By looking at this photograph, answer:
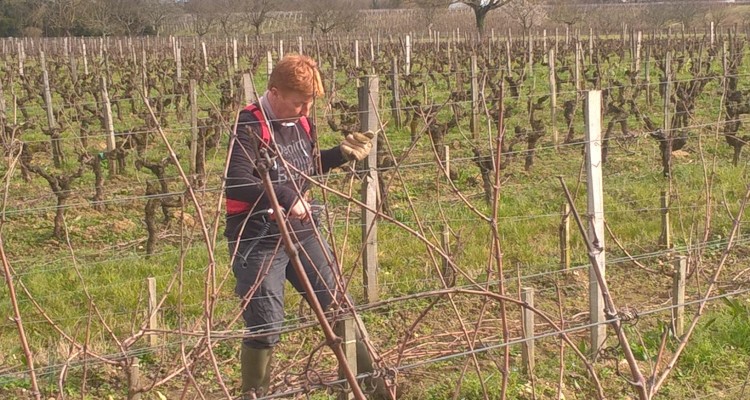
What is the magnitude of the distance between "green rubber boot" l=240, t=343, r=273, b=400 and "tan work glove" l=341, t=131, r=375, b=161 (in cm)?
76

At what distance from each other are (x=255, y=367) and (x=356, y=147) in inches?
34.4

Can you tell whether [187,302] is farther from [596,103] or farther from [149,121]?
[149,121]

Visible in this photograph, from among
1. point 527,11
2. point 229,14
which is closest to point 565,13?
point 527,11

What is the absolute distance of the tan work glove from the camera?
2844 millimetres

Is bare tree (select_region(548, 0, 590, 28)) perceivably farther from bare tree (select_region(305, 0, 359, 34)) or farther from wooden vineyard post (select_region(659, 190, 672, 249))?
wooden vineyard post (select_region(659, 190, 672, 249))

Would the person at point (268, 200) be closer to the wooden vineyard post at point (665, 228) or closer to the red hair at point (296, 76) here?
the red hair at point (296, 76)

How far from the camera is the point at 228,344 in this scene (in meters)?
4.21

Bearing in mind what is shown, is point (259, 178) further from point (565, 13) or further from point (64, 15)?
point (565, 13)

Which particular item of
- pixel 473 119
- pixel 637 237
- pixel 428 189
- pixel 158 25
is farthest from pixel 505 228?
pixel 158 25

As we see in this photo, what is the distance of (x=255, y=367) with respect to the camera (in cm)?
291

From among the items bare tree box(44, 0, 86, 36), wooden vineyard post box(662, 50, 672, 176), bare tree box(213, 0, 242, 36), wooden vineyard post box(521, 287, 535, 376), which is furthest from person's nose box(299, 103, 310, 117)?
bare tree box(213, 0, 242, 36)

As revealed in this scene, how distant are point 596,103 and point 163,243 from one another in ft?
12.6

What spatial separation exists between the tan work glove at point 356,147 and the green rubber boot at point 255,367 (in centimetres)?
76

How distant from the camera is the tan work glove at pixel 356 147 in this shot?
2.84 m
